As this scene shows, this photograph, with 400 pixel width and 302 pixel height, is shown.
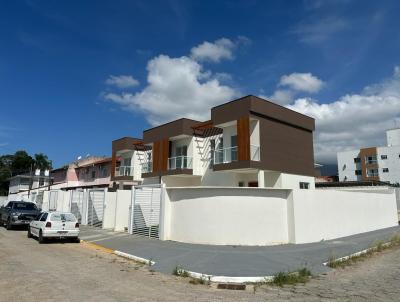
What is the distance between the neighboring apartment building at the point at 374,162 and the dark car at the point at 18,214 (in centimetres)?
6416

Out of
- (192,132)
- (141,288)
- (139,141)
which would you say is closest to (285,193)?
(141,288)

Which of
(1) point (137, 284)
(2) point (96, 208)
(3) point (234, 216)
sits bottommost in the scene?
(1) point (137, 284)

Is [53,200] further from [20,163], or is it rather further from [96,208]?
[20,163]

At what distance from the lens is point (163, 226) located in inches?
606

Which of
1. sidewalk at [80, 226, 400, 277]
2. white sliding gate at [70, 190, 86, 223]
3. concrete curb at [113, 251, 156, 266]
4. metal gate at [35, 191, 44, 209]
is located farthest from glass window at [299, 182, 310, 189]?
metal gate at [35, 191, 44, 209]

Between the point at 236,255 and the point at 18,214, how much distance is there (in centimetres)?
1658

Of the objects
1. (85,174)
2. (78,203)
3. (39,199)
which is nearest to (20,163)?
(85,174)

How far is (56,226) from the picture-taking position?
615 inches

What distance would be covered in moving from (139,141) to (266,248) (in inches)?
1111

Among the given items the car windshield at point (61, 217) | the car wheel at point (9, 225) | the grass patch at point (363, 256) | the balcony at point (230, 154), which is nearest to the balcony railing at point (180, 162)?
the balcony at point (230, 154)

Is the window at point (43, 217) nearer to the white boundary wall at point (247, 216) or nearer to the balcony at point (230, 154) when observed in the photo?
the white boundary wall at point (247, 216)

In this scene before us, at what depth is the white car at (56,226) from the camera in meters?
15.5

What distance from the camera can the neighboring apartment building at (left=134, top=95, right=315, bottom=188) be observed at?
2387cm

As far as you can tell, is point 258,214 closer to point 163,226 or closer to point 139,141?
point 163,226
